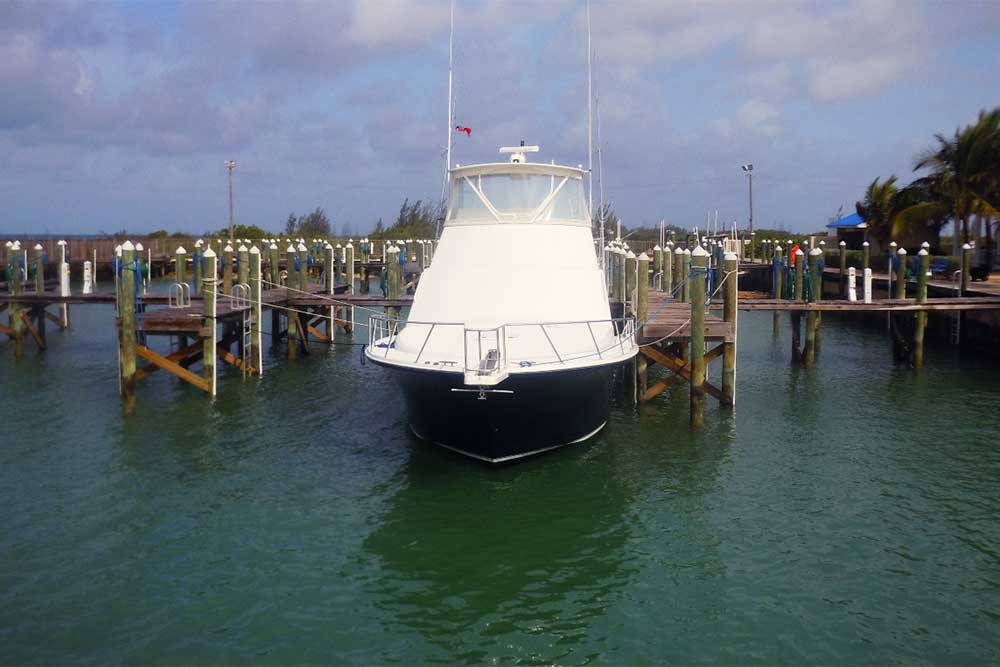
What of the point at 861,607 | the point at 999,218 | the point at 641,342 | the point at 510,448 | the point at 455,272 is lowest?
the point at 861,607

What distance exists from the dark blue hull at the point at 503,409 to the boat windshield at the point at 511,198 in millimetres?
3297

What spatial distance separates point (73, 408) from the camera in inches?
716

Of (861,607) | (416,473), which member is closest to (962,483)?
(861,607)

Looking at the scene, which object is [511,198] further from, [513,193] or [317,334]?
[317,334]

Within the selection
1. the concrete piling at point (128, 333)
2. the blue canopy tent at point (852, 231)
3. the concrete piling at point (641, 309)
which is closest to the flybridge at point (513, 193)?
the concrete piling at point (641, 309)

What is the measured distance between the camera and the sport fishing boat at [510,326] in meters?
13.1

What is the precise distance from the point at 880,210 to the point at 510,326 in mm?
33922

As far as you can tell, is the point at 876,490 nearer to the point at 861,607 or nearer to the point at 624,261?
the point at 861,607

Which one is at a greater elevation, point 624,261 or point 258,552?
point 624,261

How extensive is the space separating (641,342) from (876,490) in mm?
6430

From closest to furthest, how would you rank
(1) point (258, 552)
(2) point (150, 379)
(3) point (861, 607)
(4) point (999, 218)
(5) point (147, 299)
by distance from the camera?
(3) point (861, 607), (1) point (258, 552), (2) point (150, 379), (5) point (147, 299), (4) point (999, 218)

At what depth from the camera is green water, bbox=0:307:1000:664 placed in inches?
352

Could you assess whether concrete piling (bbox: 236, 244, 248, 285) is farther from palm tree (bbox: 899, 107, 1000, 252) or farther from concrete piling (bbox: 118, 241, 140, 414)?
palm tree (bbox: 899, 107, 1000, 252)

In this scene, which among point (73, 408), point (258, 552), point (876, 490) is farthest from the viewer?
point (73, 408)
